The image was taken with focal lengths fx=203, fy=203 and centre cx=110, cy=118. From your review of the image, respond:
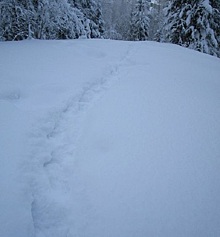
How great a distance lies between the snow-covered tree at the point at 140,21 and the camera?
921 inches

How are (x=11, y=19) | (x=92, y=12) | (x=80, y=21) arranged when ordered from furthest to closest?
(x=92, y=12), (x=80, y=21), (x=11, y=19)

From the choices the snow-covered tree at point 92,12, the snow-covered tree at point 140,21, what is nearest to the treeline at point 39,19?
the snow-covered tree at point 92,12

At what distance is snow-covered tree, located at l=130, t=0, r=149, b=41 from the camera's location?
23.4m

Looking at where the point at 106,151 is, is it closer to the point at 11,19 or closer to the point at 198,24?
the point at 11,19

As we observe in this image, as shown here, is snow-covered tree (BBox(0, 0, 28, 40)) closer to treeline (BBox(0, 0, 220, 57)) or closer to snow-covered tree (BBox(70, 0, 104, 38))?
treeline (BBox(0, 0, 220, 57))

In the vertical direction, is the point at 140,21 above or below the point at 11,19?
below

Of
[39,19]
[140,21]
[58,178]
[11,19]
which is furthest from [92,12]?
[58,178]

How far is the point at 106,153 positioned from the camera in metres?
3.02

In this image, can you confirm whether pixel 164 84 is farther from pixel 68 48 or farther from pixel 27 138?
pixel 68 48

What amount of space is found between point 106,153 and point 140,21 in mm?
24158

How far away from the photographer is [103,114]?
3957 millimetres

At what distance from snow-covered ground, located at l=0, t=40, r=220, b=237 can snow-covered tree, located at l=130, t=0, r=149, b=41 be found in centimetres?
2060

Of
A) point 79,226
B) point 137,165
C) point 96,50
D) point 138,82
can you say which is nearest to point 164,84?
point 138,82

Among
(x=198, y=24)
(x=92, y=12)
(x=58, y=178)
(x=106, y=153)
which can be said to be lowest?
(x=58, y=178)
